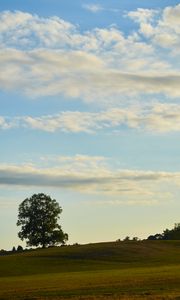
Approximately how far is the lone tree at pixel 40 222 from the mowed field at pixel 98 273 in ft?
85.9

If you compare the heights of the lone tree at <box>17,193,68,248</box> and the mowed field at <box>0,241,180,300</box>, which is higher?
the lone tree at <box>17,193,68,248</box>

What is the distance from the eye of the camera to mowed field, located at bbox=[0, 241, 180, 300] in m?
41.1

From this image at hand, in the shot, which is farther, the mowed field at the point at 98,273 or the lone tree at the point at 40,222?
the lone tree at the point at 40,222

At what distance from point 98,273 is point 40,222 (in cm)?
7726

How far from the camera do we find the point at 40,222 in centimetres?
14538

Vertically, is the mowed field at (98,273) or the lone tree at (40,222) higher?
the lone tree at (40,222)

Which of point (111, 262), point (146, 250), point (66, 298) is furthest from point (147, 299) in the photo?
point (146, 250)

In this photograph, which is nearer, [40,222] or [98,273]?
[98,273]

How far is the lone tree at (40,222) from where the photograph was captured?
145625 mm

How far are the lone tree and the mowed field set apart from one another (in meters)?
26.2

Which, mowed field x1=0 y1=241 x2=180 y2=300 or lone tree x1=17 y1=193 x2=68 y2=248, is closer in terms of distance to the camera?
mowed field x1=0 y1=241 x2=180 y2=300

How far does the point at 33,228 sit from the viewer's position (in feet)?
480

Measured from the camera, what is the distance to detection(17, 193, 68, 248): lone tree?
14562 centimetres

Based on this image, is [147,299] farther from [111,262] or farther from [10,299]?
[111,262]
